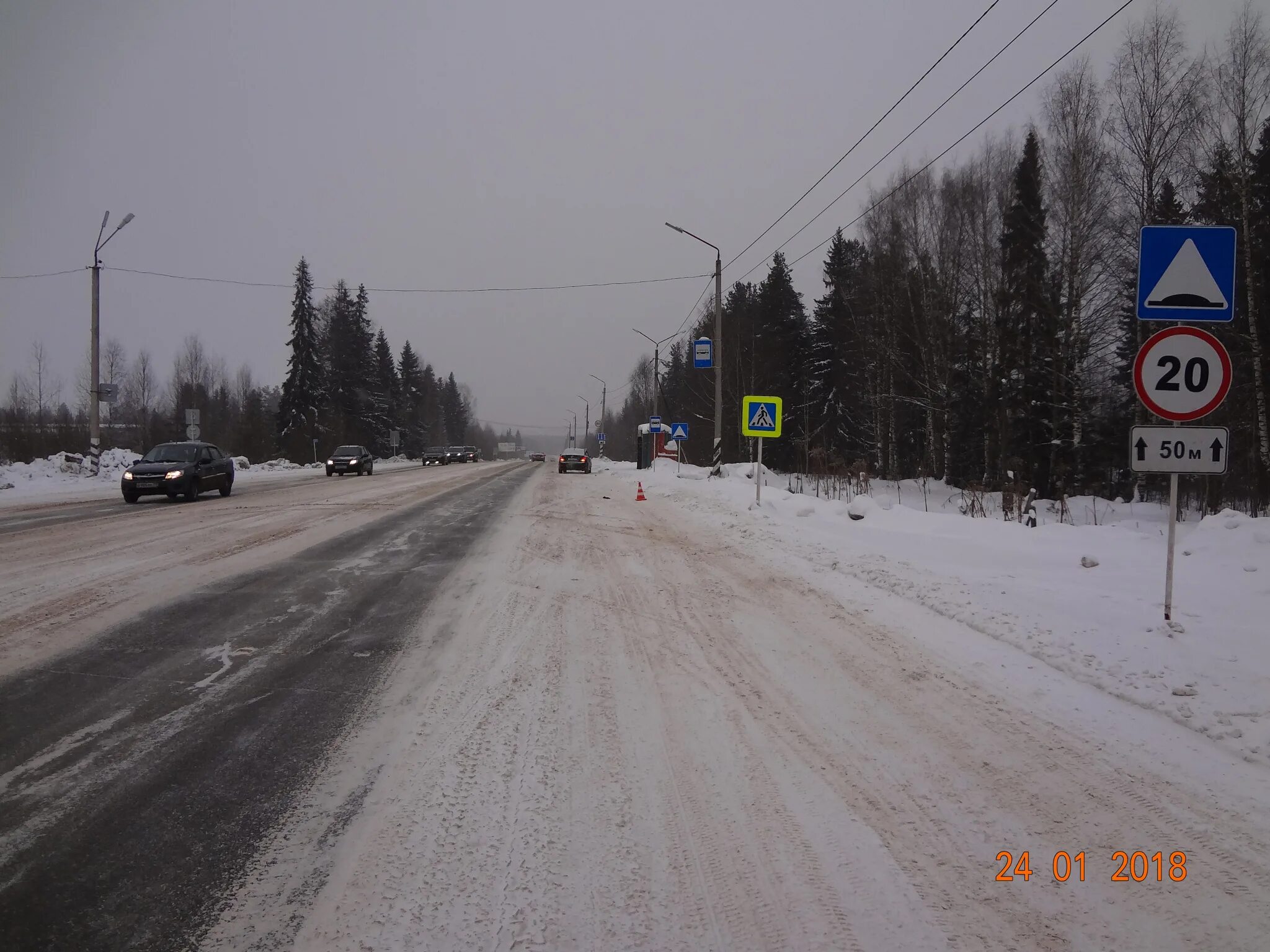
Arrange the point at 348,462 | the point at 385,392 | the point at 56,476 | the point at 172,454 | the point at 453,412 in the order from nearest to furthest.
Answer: the point at 172,454 → the point at 56,476 → the point at 348,462 → the point at 385,392 → the point at 453,412

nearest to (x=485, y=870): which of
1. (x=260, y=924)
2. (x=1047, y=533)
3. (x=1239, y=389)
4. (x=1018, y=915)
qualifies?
(x=260, y=924)

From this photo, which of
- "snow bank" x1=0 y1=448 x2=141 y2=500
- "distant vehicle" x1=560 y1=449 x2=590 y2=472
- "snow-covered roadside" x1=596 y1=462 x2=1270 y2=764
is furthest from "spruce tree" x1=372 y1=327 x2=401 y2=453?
"snow-covered roadside" x1=596 y1=462 x2=1270 y2=764

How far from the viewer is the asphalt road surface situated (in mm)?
2725

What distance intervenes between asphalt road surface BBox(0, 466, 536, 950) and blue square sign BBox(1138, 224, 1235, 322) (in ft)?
23.9

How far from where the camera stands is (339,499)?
20.1m

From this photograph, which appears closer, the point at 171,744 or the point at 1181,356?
the point at 171,744

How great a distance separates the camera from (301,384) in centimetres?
6053

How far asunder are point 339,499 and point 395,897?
62.0ft

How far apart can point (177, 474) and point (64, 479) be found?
11.9 meters

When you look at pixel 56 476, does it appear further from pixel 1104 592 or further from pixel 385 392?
pixel 385 392

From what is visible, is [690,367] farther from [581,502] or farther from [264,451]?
[581,502]
